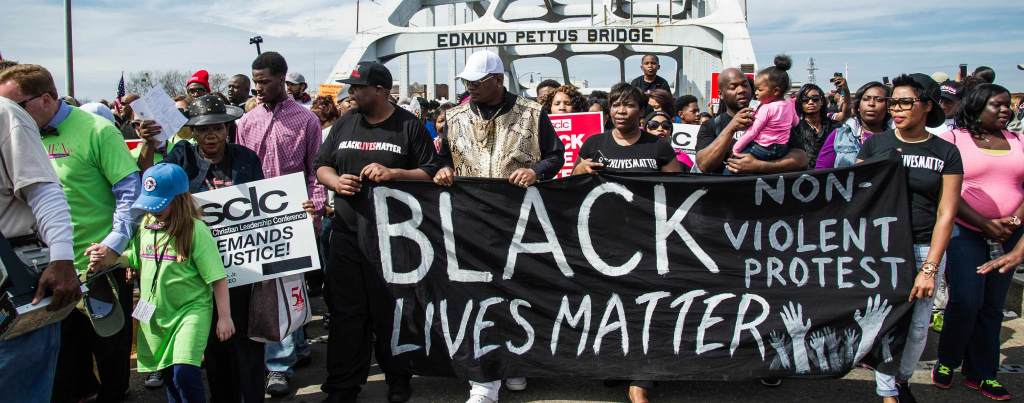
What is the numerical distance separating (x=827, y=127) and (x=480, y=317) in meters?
3.94

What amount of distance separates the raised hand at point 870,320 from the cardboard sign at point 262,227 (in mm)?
2984

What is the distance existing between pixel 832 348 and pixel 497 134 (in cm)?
222

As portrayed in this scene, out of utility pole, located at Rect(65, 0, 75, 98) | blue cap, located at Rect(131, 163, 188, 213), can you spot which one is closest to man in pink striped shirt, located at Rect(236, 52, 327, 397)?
blue cap, located at Rect(131, 163, 188, 213)

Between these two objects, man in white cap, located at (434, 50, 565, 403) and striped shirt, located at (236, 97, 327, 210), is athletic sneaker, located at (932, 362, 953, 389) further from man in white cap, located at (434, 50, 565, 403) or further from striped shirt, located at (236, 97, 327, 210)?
striped shirt, located at (236, 97, 327, 210)

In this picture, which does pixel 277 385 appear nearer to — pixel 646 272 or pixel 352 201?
pixel 352 201

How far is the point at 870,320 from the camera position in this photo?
4.04 meters

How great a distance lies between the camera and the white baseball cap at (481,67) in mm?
4230

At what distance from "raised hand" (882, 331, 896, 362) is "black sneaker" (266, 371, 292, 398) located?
3371 mm

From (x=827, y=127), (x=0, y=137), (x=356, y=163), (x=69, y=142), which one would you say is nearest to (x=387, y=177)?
(x=356, y=163)

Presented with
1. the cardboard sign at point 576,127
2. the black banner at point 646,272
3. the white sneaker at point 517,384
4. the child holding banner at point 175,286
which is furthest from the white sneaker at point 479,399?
the cardboard sign at point 576,127

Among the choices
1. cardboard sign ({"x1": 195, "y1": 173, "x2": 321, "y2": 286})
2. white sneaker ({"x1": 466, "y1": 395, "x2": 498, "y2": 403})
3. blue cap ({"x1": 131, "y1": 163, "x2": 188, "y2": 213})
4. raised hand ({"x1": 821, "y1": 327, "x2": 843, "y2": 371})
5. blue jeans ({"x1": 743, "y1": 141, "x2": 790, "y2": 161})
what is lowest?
white sneaker ({"x1": 466, "y1": 395, "x2": 498, "y2": 403})

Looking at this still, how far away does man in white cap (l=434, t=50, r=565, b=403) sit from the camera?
431cm

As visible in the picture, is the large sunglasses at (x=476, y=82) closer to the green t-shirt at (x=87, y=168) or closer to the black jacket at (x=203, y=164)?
the black jacket at (x=203, y=164)

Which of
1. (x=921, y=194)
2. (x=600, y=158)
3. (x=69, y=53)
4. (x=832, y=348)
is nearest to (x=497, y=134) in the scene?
(x=600, y=158)
